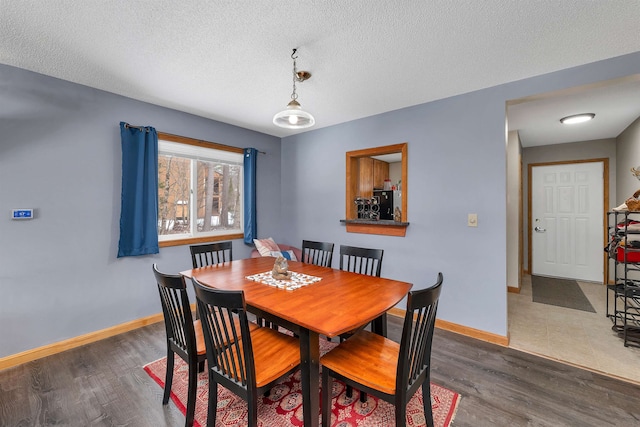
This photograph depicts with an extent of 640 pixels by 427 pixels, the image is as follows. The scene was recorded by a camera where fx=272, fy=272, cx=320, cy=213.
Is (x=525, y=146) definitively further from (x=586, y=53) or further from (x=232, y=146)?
(x=232, y=146)

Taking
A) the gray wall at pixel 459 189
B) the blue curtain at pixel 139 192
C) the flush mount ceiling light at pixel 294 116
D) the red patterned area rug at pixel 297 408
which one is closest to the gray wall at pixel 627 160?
the gray wall at pixel 459 189

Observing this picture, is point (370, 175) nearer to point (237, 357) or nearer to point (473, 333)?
point (473, 333)

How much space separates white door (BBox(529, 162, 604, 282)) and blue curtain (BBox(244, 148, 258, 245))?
199 inches

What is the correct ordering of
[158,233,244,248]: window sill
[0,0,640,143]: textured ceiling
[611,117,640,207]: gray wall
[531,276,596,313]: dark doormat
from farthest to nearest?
[531,276,596,313]: dark doormat, [611,117,640,207]: gray wall, [158,233,244,248]: window sill, [0,0,640,143]: textured ceiling

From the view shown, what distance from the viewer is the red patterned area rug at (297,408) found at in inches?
66.0

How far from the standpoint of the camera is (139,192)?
9.68 ft

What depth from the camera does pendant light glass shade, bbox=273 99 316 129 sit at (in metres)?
2.01

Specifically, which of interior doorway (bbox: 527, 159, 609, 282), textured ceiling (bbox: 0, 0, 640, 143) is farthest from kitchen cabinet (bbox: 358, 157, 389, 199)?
interior doorway (bbox: 527, 159, 609, 282)

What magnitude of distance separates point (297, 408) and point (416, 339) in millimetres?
998

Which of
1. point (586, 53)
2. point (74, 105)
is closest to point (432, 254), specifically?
point (586, 53)

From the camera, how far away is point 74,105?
261 cm

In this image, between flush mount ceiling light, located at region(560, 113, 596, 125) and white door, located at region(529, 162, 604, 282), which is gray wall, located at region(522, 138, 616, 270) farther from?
flush mount ceiling light, located at region(560, 113, 596, 125)

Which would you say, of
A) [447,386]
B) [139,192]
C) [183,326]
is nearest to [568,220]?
[447,386]

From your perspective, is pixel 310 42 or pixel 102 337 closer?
pixel 310 42
